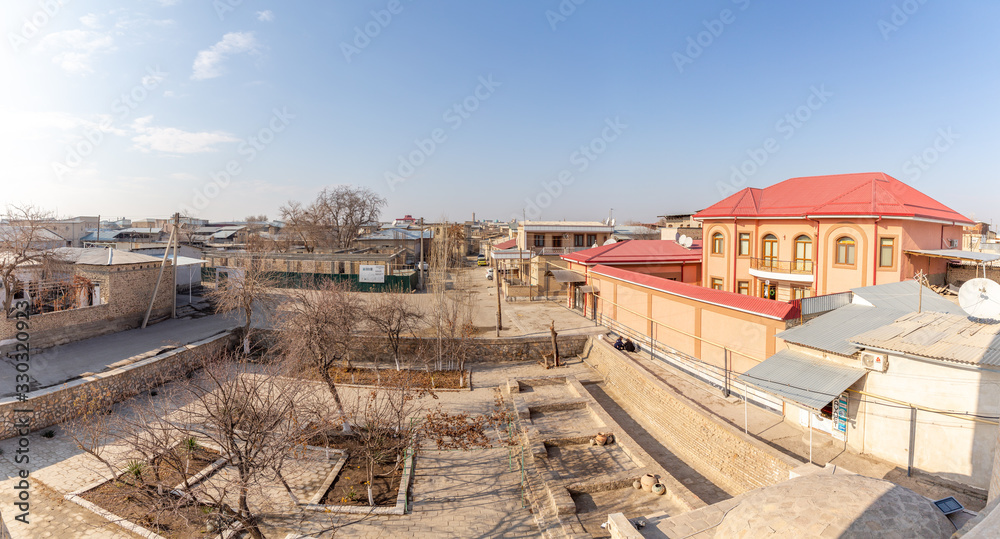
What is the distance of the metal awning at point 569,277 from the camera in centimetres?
2312

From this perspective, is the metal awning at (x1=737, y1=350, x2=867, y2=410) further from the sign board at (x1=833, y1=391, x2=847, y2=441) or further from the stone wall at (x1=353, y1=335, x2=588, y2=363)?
the stone wall at (x1=353, y1=335, x2=588, y2=363)

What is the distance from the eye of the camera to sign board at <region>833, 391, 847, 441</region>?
8914mm

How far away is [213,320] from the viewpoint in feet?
67.7

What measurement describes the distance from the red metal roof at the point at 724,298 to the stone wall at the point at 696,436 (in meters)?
2.95

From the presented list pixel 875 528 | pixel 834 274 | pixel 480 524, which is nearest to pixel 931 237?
pixel 834 274

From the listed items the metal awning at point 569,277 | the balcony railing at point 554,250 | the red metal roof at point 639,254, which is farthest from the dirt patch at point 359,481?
the balcony railing at point 554,250

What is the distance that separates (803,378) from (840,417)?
3.52 feet

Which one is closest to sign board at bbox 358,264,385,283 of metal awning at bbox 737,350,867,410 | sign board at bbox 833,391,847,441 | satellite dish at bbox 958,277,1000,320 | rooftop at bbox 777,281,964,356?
metal awning at bbox 737,350,867,410

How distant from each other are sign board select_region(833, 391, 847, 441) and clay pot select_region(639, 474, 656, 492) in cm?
386

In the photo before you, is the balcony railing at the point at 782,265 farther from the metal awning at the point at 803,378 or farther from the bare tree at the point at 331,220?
the bare tree at the point at 331,220

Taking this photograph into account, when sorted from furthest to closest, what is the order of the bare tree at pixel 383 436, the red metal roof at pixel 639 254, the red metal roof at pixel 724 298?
the red metal roof at pixel 639 254
the red metal roof at pixel 724 298
the bare tree at pixel 383 436

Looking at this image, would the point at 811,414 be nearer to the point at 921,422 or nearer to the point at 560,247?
the point at 921,422

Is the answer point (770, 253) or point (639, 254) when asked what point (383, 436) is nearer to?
point (639, 254)

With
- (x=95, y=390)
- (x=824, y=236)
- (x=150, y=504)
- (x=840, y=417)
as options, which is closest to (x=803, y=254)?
(x=824, y=236)
